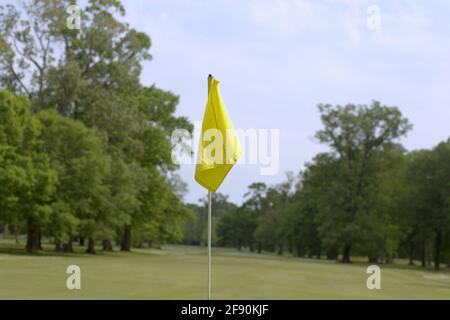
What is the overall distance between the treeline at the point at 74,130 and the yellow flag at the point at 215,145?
111 ft

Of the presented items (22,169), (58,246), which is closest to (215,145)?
(22,169)

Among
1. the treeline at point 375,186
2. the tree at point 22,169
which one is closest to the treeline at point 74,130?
the tree at point 22,169

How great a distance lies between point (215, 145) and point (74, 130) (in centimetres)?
3881

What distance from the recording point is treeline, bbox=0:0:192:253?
46.3m

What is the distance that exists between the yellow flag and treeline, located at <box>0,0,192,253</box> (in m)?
33.7

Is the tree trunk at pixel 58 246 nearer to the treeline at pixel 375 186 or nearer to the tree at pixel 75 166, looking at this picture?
the tree at pixel 75 166

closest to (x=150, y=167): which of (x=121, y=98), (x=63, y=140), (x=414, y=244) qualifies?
(x=121, y=98)

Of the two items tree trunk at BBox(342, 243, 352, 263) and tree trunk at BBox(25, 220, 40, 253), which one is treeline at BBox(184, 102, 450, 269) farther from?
tree trunk at BBox(25, 220, 40, 253)

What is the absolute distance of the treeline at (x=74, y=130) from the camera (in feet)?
152

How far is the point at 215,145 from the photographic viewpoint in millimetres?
12297

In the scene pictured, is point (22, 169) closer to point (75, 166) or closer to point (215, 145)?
point (75, 166)

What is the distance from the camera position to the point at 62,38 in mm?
54531

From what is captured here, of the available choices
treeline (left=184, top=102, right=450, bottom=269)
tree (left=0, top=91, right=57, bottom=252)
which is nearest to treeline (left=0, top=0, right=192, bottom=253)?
tree (left=0, top=91, right=57, bottom=252)
